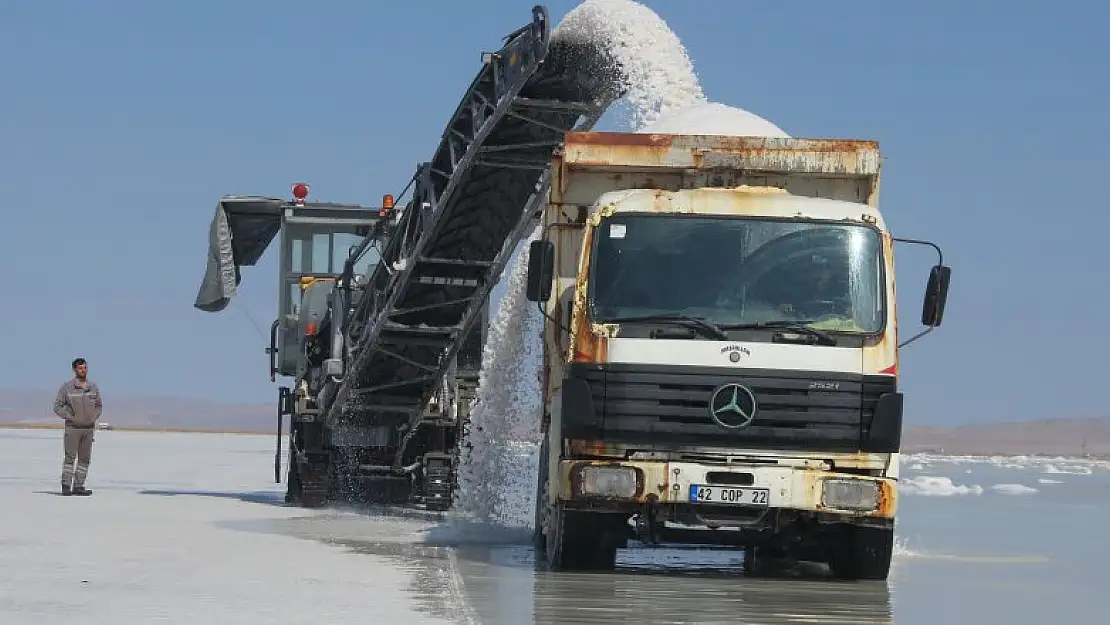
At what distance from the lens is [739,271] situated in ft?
41.8

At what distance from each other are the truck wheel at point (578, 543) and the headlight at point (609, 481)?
0.55 meters

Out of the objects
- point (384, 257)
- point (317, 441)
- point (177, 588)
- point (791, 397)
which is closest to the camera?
point (177, 588)

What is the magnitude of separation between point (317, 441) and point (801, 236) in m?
10.1

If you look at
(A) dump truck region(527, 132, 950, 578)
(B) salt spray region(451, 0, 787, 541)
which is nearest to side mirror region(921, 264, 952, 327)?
(A) dump truck region(527, 132, 950, 578)

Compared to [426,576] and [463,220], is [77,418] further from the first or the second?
[426,576]

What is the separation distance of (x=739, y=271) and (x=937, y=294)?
1.38m

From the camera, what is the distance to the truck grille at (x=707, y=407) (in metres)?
12.4

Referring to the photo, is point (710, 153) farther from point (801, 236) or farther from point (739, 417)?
point (739, 417)

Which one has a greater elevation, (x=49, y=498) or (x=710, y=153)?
(x=710, y=153)

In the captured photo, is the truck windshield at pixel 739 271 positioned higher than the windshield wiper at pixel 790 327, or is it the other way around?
the truck windshield at pixel 739 271

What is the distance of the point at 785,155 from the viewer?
534 inches

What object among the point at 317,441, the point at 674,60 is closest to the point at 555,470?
the point at 674,60

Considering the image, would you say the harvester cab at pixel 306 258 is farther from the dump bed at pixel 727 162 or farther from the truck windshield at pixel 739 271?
the truck windshield at pixel 739 271

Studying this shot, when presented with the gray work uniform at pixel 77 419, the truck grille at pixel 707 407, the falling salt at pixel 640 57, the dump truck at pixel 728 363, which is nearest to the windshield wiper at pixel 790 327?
the dump truck at pixel 728 363
